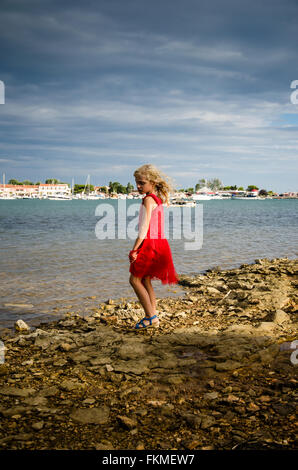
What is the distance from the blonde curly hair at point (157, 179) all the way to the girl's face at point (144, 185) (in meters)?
0.04

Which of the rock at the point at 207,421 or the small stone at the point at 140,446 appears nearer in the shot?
the small stone at the point at 140,446

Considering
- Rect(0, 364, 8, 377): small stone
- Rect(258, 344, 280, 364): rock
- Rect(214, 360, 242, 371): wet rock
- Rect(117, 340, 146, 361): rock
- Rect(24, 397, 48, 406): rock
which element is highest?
Rect(258, 344, 280, 364): rock

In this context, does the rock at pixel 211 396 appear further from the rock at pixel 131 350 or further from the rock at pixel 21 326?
the rock at pixel 21 326

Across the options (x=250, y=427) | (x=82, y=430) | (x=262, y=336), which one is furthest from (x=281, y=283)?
(x=82, y=430)

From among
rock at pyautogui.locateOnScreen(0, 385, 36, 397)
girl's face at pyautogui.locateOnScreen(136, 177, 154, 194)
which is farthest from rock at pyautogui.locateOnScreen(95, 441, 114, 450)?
girl's face at pyautogui.locateOnScreen(136, 177, 154, 194)

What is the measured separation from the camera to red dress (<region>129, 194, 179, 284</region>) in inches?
222

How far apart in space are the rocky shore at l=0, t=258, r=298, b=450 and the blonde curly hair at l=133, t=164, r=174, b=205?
2.08m

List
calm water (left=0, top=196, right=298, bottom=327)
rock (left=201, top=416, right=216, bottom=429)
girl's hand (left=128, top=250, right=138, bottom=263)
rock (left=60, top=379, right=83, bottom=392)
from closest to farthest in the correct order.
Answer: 1. rock (left=201, top=416, right=216, bottom=429)
2. rock (left=60, top=379, right=83, bottom=392)
3. girl's hand (left=128, top=250, right=138, bottom=263)
4. calm water (left=0, top=196, right=298, bottom=327)

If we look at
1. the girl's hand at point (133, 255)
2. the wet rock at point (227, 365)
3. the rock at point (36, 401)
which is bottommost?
the rock at point (36, 401)

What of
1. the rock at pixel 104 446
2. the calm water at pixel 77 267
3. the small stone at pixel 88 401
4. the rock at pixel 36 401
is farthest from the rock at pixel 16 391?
the calm water at pixel 77 267

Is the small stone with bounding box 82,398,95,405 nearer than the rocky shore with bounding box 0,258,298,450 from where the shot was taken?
No

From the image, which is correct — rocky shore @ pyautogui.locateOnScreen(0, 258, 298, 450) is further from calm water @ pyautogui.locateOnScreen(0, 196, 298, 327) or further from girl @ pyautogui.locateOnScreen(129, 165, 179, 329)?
calm water @ pyautogui.locateOnScreen(0, 196, 298, 327)

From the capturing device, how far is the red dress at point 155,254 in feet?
18.5
